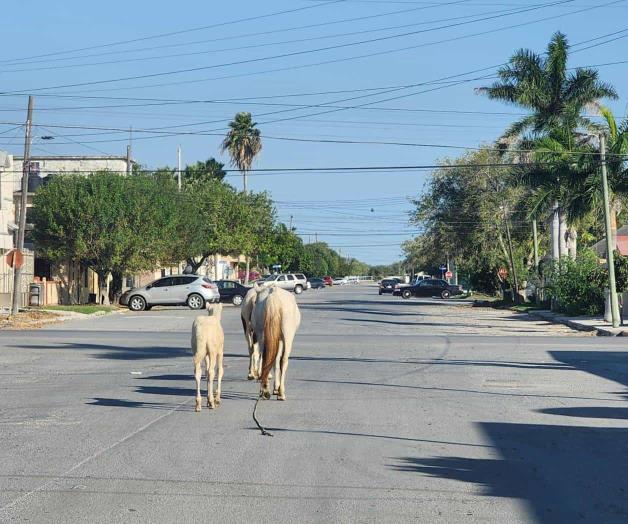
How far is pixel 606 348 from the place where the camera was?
2522 cm

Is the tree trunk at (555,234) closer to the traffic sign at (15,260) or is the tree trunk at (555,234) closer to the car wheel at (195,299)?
the car wheel at (195,299)

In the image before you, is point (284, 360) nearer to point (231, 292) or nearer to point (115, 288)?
point (231, 292)

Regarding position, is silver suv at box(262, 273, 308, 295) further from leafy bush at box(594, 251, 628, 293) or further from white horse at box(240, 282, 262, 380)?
white horse at box(240, 282, 262, 380)

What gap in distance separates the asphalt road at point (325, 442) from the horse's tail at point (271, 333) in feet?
1.98

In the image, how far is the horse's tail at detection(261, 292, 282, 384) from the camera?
13.3 metres

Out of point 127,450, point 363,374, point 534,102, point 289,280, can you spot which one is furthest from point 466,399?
point 289,280

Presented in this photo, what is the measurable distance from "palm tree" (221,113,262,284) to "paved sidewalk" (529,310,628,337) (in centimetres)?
4797

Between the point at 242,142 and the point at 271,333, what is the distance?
252 ft

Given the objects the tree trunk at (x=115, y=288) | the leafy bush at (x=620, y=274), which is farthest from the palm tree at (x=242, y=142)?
the leafy bush at (x=620, y=274)

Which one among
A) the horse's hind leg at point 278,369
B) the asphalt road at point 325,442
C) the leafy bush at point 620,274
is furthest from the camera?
the leafy bush at point 620,274

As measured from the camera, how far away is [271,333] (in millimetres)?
13445

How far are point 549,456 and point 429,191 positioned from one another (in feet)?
198

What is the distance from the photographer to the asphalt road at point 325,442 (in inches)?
307

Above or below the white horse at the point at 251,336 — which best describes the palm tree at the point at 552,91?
above
